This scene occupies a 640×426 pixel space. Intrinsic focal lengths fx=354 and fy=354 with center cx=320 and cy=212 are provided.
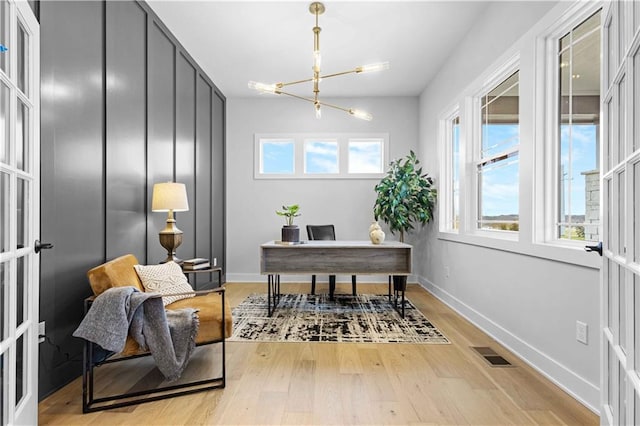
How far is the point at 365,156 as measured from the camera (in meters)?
5.73

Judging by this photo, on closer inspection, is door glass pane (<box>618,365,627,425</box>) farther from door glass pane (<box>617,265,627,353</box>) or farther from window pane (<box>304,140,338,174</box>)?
window pane (<box>304,140,338,174</box>)

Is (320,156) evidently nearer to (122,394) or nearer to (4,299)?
(122,394)

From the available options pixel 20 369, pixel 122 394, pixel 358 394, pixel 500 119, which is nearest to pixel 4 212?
pixel 20 369

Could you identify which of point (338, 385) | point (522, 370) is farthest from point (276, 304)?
point (522, 370)

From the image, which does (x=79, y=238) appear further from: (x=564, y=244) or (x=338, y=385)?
(x=564, y=244)

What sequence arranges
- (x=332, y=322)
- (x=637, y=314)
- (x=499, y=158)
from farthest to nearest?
(x=332, y=322) < (x=499, y=158) < (x=637, y=314)

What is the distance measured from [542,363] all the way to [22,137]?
3151 mm

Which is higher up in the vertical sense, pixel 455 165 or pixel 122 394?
pixel 455 165

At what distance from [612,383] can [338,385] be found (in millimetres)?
1359

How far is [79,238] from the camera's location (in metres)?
2.31

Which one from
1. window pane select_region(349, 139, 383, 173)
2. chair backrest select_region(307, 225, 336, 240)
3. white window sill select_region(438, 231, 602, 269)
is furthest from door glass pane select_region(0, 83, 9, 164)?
window pane select_region(349, 139, 383, 173)

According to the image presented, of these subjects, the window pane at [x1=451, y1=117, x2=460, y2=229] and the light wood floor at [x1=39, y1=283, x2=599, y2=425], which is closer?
the light wood floor at [x1=39, y1=283, x2=599, y2=425]

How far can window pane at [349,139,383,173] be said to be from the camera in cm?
570

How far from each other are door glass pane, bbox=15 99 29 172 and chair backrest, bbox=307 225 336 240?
339 cm
